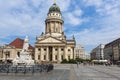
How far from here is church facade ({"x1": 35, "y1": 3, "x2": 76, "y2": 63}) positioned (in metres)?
117

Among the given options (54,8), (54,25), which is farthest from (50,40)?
(54,8)

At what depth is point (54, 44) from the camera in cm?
11669

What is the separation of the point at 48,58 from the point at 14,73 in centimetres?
9548

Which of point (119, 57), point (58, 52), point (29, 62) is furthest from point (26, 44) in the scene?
point (119, 57)

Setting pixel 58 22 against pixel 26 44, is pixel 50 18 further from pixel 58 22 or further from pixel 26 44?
pixel 26 44

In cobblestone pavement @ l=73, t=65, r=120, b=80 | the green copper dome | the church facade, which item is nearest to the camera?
cobblestone pavement @ l=73, t=65, r=120, b=80

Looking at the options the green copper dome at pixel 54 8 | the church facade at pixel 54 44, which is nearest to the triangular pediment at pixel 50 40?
the church facade at pixel 54 44

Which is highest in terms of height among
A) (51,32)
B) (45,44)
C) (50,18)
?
(50,18)

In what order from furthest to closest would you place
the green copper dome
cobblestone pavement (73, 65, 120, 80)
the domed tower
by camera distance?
the green copper dome < the domed tower < cobblestone pavement (73, 65, 120, 80)

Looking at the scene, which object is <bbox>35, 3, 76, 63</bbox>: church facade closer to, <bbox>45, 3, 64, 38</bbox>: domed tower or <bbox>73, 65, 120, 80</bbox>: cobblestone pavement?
<bbox>45, 3, 64, 38</bbox>: domed tower

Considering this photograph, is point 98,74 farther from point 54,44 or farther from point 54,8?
point 54,8

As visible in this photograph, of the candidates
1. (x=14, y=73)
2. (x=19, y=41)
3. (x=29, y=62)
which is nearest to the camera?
(x=14, y=73)

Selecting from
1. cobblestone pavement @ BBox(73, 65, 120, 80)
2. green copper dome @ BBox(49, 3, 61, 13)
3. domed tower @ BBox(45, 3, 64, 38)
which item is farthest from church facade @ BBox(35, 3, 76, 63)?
cobblestone pavement @ BBox(73, 65, 120, 80)

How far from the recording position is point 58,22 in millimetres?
128125
